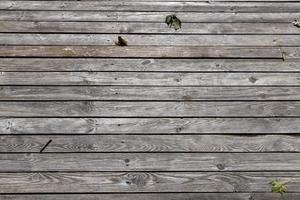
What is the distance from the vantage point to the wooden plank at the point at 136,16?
14.5 feet

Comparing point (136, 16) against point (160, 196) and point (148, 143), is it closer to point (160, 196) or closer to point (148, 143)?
point (148, 143)

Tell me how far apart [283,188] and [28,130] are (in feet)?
6.29

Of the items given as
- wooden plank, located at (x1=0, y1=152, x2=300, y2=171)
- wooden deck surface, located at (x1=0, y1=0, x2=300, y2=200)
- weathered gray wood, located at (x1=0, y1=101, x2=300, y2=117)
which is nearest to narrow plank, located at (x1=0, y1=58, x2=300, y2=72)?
wooden deck surface, located at (x1=0, y1=0, x2=300, y2=200)

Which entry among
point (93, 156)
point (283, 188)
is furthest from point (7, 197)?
point (283, 188)

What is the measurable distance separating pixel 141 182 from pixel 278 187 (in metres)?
0.96

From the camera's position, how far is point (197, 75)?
3918mm

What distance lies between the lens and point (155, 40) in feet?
13.9

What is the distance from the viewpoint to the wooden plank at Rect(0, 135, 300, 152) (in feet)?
11.0

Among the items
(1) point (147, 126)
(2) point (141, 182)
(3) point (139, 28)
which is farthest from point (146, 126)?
(3) point (139, 28)

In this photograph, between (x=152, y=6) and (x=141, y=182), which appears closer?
(x=141, y=182)

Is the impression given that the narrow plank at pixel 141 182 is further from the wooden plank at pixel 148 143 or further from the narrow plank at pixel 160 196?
the wooden plank at pixel 148 143

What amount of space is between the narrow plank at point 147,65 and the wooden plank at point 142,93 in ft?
0.75

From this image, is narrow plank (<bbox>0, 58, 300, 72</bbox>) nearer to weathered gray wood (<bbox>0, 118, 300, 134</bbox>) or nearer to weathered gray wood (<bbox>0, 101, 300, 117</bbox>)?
weathered gray wood (<bbox>0, 101, 300, 117</bbox>)

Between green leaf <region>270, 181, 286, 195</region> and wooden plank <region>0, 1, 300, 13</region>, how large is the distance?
6.76 feet
